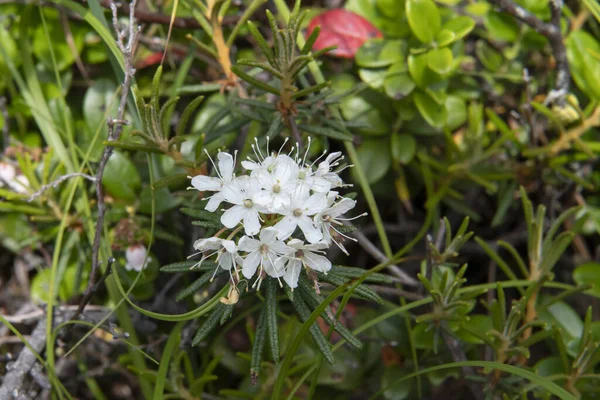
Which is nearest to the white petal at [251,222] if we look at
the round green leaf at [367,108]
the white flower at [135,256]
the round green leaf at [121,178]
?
the white flower at [135,256]

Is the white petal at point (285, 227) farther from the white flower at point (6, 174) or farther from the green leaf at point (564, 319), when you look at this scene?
the white flower at point (6, 174)

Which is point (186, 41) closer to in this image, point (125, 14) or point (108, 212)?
point (125, 14)

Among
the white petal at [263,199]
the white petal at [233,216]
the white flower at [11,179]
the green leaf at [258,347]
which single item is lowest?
the white flower at [11,179]

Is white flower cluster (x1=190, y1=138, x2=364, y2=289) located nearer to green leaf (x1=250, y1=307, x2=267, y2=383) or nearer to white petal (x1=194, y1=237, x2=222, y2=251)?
white petal (x1=194, y1=237, x2=222, y2=251)

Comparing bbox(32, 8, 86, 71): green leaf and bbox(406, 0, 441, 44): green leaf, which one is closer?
bbox(406, 0, 441, 44): green leaf

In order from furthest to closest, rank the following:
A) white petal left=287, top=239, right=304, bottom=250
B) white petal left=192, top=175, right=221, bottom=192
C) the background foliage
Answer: the background foliage → white petal left=192, top=175, right=221, bottom=192 → white petal left=287, top=239, right=304, bottom=250

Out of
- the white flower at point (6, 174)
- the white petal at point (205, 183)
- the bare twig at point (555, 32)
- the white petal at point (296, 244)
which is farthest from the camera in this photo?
the bare twig at point (555, 32)

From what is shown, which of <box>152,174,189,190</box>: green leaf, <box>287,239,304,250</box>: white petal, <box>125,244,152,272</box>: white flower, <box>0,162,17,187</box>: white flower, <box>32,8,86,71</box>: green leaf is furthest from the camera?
<box>32,8,86,71</box>: green leaf

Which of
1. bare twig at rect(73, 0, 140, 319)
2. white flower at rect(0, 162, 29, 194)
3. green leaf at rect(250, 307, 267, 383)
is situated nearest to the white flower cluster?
green leaf at rect(250, 307, 267, 383)
